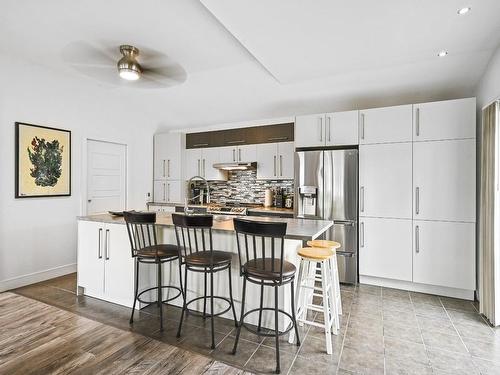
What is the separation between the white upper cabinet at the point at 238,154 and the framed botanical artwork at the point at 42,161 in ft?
7.96

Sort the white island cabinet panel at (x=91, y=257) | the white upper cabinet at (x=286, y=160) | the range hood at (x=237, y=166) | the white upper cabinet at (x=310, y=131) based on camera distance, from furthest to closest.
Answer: the range hood at (x=237, y=166), the white upper cabinet at (x=286, y=160), the white upper cabinet at (x=310, y=131), the white island cabinet panel at (x=91, y=257)

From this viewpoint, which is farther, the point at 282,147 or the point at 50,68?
the point at 282,147

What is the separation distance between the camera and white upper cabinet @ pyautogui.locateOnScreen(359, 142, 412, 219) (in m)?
3.43

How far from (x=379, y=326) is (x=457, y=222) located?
161 cm

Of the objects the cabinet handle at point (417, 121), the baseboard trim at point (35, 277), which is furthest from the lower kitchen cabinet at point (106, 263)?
the cabinet handle at point (417, 121)

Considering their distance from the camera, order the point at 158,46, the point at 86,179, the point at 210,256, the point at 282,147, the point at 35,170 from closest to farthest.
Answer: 1. the point at 210,256
2. the point at 158,46
3. the point at 35,170
4. the point at 86,179
5. the point at 282,147

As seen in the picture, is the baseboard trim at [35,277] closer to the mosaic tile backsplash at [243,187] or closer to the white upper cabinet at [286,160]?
the mosaic tile backsplash at [243,187]

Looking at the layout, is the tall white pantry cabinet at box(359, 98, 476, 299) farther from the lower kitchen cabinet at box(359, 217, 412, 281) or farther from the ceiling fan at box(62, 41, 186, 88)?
the ceiling fan at box(62, 41, 186, 88)

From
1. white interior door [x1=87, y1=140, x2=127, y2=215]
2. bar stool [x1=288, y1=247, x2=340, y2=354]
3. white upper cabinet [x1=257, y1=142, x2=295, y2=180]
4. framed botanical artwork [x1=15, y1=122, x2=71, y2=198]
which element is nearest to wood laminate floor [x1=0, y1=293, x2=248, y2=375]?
bar stool [x1=288, y1=247, x2=340, y2=354]

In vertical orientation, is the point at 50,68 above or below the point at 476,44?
above

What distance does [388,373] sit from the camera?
1934 mm

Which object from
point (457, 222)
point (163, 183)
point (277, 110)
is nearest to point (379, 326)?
point (457, 222)

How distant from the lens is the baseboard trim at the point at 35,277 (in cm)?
341

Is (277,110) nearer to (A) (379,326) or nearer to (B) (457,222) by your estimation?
(B) (457,222)
